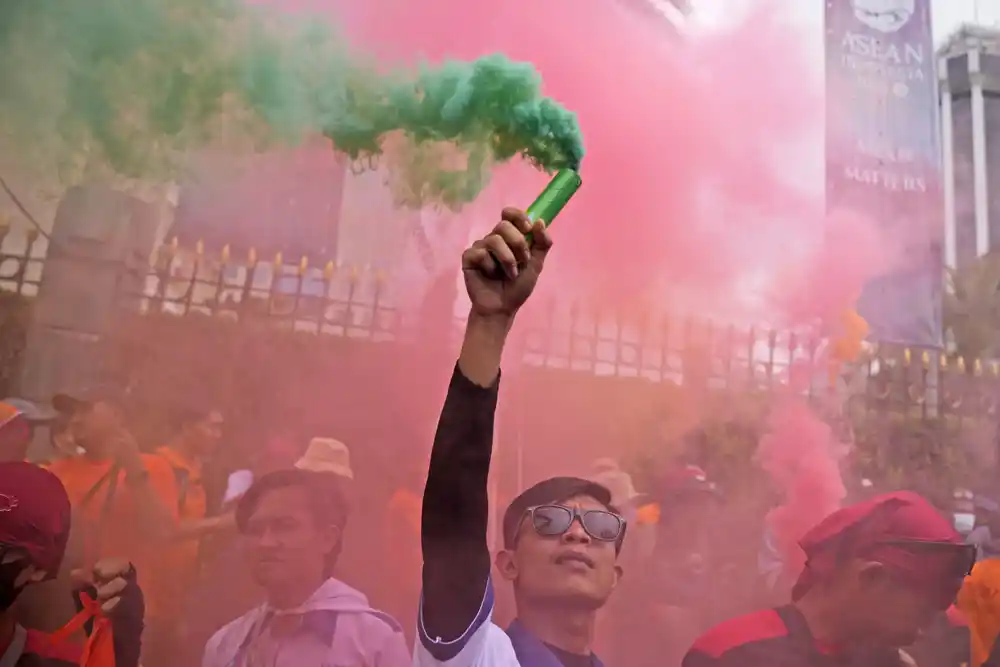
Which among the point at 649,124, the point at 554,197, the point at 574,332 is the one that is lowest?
the point at 574,332

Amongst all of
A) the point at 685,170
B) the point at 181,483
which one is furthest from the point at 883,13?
the point at 181,483

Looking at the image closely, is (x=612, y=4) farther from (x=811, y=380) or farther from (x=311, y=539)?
(x=311, y=539)

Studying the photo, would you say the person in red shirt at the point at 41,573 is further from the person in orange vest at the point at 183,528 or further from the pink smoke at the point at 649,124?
the pink smoke at the point at 649,124

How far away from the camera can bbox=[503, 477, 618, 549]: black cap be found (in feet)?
5.19

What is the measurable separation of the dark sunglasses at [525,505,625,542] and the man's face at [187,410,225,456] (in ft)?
2.22

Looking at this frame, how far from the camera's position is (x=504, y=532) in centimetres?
158

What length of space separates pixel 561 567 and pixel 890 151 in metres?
1.49

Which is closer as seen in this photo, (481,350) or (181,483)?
(481,350)

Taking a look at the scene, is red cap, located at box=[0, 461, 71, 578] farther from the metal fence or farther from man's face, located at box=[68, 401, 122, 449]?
the metal fence

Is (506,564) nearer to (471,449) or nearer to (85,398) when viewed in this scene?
(471,449)

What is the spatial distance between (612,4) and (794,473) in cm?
131

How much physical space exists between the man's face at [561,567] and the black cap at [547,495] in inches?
0.7

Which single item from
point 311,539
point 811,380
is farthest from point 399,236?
point 811,380

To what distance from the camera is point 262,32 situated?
1686mm
